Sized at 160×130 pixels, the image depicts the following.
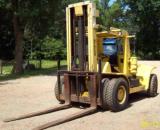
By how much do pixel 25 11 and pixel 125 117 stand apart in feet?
49.9

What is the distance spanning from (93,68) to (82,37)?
3.17ft

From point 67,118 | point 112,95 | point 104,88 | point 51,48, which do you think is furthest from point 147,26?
point 67,118

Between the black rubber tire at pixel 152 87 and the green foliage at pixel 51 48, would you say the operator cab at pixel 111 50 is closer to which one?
the black rubber tire at pixel 152 87

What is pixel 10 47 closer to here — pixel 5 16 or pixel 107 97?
pixel 5 16

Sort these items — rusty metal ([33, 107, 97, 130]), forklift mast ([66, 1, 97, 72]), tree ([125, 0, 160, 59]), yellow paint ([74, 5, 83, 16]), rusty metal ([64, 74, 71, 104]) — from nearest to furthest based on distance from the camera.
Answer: rusty metal ([33, 107, 97, 130])
forklift mast ([66, 1, 97, 72])
yellow paint ([74, 5, 83, 16])
rusty metal ([64, 74, 71, 104])
tree ([125, 0, 160, 59])

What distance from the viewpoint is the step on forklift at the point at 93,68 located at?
1091 cm

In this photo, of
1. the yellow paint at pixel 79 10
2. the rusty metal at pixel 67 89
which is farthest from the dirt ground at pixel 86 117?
the yellow paint at pixel 79 10

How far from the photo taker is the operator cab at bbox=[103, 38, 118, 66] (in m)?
12.6

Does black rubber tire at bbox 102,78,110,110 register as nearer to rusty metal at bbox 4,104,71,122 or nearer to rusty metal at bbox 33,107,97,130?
rusty metal at bbox 33,107,97,130

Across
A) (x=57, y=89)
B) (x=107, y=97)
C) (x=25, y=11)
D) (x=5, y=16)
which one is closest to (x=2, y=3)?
(x=25, y=11)

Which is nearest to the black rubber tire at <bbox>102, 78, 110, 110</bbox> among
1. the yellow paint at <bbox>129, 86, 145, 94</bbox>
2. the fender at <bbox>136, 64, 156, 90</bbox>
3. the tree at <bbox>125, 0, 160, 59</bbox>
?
the yellow paint at <bbox>129, 86, 145, 94</bbox>

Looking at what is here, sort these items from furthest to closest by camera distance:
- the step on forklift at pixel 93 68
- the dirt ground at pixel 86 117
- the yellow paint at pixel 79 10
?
the yellow paint at pixel 79 10
the step on forklift at pixel 93 68
the dirt ground at pixel 86 117

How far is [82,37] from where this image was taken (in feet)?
37.3

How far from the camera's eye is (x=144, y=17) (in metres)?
47.5
